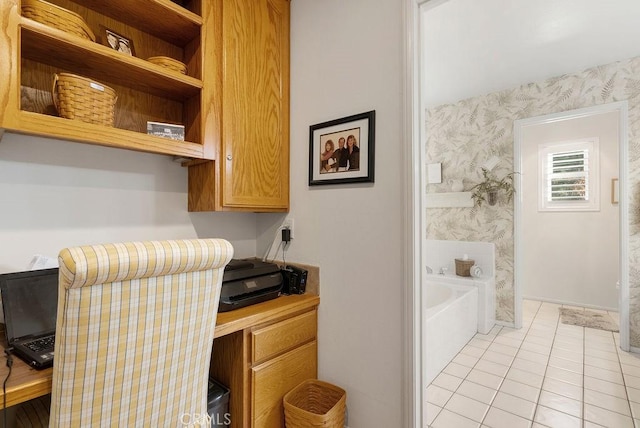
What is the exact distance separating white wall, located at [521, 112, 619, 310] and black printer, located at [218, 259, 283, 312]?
3597 mm

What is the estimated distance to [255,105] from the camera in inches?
66.6

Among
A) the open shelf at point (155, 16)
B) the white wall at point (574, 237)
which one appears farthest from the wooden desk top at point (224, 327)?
the white wall at point (574, 237)

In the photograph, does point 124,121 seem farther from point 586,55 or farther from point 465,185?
point 586,55

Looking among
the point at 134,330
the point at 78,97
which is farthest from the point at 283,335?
the point at 78,97

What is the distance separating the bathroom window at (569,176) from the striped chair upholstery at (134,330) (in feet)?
16.3

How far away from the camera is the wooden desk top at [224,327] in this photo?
33.1 inches

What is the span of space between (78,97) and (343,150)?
3.82 feet

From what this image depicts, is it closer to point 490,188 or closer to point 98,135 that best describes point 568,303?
point 490,188

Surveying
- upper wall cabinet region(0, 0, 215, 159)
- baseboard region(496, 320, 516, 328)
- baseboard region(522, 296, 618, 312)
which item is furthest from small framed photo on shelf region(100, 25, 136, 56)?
baseboard region(522, 296, 618, 312)

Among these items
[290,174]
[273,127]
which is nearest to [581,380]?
[290,174]

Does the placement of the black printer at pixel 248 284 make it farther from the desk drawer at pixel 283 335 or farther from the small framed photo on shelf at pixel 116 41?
the small framed photo on shelf at pixel 116 41

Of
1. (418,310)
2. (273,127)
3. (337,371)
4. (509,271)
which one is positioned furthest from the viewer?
(509,271)

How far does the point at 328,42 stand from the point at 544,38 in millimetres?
1959

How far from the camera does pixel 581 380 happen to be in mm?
2205
